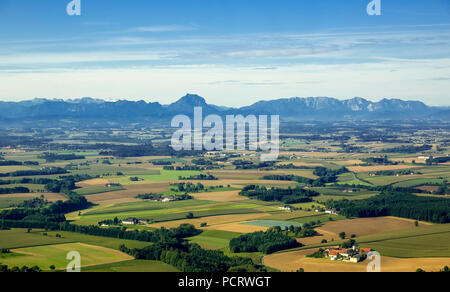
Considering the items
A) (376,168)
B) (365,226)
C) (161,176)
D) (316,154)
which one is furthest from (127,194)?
(316,154)

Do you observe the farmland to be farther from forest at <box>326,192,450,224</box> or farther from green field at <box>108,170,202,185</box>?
forest at <box>326,192,450,224</box>

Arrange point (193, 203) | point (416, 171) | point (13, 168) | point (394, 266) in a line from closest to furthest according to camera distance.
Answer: point (394, 266) < point (193, 203) < point (416, 171) < point (13, 168)

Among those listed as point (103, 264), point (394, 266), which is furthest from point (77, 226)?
point (394, 266)

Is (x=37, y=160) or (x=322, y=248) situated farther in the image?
(x=37, y=160)

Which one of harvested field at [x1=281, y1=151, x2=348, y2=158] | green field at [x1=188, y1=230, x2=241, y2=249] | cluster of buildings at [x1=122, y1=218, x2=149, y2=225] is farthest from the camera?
harvested field at [x1=281, y1=151, x2=348, y2=158]

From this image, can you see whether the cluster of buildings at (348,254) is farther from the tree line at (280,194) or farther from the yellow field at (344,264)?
the tree line at (280,194)

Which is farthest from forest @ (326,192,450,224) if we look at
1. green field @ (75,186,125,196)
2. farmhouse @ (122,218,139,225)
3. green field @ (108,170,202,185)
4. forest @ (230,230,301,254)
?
green field @ (108,170,202,185)
